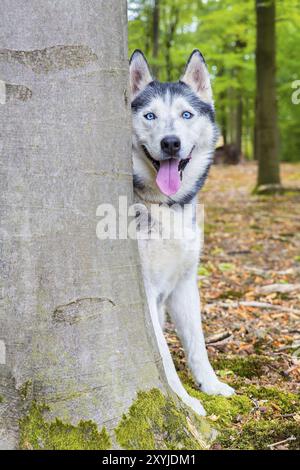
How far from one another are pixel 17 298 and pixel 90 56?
95cm

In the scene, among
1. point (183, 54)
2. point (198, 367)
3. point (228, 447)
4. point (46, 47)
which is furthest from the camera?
point (183, 54)

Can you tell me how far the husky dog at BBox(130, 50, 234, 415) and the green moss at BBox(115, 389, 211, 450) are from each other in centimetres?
45

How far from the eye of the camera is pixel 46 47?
198 centimetres

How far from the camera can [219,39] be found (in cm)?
1692

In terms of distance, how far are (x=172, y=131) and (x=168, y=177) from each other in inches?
9.9

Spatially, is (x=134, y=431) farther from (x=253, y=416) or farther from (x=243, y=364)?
(x=243, y=364)

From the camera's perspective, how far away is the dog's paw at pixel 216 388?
3093 mm

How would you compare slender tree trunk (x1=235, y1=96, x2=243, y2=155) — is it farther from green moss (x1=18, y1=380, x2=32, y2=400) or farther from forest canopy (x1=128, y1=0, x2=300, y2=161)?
green moss (x1=18, y1=380, x2=32, y2=400)

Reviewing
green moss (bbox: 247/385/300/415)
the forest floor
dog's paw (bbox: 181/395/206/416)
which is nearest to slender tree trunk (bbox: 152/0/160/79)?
the forest floor

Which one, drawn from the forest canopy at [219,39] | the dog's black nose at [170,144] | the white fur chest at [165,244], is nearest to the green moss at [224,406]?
the white fur chest at [165,244]

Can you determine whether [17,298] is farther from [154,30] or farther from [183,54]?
[183,54]

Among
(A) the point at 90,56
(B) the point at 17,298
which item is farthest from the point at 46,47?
(B) the point at 17,298

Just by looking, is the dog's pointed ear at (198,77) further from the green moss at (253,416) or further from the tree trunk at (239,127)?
the tree trunk at (239,127)

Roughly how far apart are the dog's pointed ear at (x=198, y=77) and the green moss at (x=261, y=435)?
1.91 m
